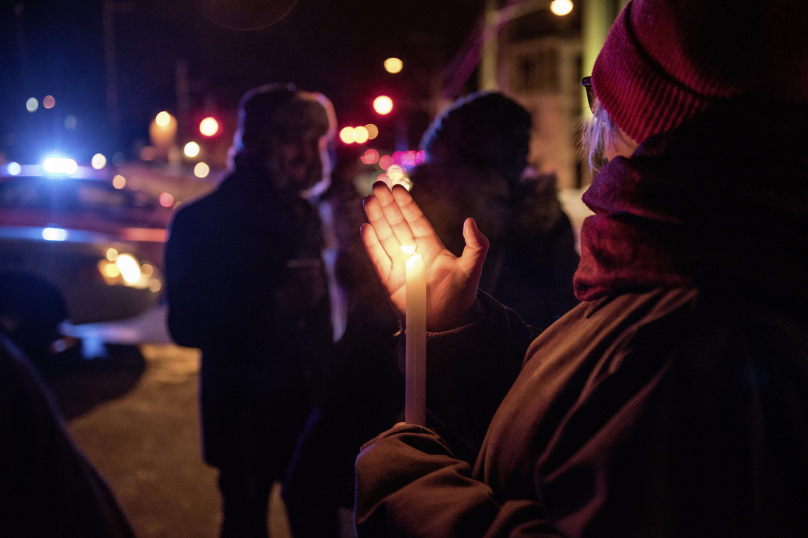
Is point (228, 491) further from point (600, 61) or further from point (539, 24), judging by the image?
point (539, 24)

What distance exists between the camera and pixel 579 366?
29.0 inches

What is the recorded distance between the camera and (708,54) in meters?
0.69

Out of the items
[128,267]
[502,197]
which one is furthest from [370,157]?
[128,267]

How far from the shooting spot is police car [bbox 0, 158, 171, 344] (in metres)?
5.03

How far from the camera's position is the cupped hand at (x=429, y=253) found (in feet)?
2.78

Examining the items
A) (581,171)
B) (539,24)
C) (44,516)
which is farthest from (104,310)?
(539,24)

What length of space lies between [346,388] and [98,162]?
7307 millimetres

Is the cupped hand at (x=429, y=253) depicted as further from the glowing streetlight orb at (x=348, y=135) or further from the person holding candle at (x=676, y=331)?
the glowing streetlight orb at (x=348, y=135)

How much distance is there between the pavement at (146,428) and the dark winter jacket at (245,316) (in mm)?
1099

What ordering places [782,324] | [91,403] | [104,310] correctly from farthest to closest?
[104,310] < [91,403] < [782,324]

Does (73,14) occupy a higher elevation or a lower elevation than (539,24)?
lower

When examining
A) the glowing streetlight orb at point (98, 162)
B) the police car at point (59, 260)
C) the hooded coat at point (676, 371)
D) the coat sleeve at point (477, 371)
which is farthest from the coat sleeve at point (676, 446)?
the glowing streetlight orb at point (98, 162)

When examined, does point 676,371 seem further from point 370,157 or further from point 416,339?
point 370,157

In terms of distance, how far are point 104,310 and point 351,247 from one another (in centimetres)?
481
